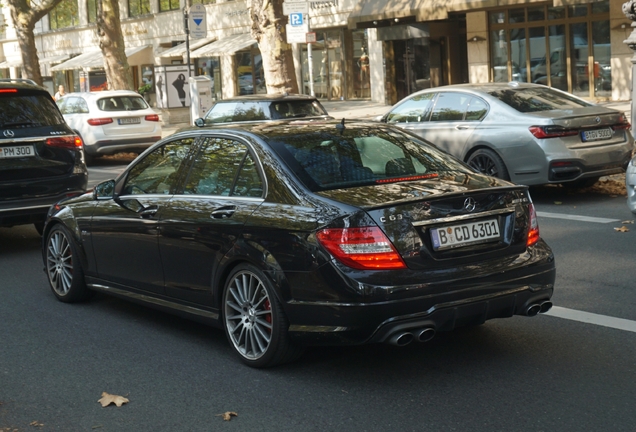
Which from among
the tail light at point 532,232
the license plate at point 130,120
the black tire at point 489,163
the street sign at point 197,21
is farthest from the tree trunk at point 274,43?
the tail light at point 532,232

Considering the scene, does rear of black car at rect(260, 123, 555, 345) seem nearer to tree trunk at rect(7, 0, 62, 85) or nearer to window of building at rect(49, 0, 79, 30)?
tree trunk at rect(7, 0, 62, 85)

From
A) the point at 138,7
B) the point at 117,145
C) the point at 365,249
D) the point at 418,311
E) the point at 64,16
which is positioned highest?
the point at 64,16

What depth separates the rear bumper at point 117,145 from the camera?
834 inches

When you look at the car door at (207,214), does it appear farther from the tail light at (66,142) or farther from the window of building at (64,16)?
the window of building at (64,16)

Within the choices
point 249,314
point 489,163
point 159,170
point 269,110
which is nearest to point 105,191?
point 159,170

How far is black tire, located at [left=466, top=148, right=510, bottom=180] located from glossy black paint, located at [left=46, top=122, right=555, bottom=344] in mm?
6244

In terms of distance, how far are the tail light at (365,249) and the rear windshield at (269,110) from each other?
1152 centimetres

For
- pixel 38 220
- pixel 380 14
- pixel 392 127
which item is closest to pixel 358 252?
pixel 392 127

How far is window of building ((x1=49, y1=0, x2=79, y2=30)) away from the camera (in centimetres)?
5922

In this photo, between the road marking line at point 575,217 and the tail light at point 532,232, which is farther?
the road marking line at point 575,217

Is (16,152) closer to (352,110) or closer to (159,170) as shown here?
(159,170)

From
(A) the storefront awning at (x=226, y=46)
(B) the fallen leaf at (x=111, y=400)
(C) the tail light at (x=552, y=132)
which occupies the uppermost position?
(A) the storefront awning at (x=226, y=46)

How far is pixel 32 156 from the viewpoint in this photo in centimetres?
1016

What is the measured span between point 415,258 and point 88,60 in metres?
52.2
